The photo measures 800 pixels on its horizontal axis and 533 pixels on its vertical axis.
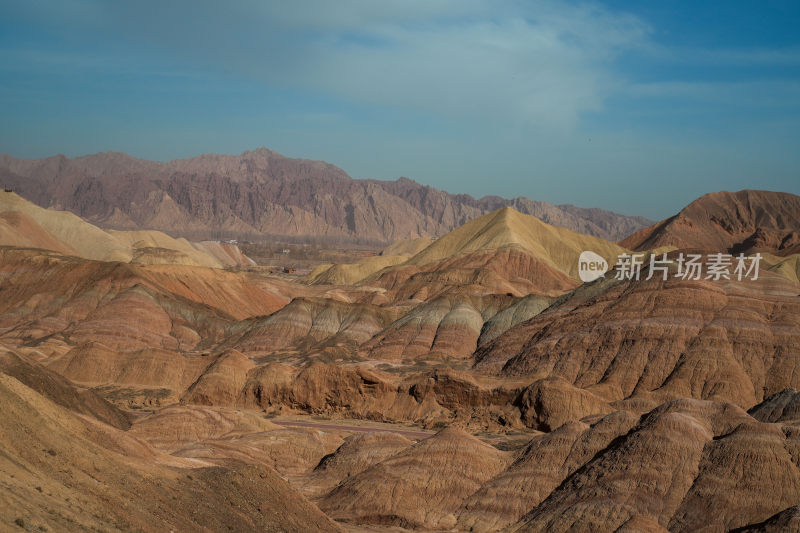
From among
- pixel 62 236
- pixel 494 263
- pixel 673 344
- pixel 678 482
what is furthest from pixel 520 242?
pixel 678 482

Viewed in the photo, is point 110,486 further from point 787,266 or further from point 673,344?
point 787,266

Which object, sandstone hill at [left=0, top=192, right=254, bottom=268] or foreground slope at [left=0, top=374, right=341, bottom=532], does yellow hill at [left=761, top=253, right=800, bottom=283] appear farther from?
foreground slope at [left=0, top=374, right=341, bottom=532]

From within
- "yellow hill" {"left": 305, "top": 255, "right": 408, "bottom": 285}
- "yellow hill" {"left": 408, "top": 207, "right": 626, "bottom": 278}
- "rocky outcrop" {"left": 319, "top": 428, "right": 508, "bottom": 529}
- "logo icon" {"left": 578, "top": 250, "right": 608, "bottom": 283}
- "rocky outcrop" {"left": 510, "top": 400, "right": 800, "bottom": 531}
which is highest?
"yellow hill" {"left": 408, "top": 207, "right": 626, "bottom": 278}

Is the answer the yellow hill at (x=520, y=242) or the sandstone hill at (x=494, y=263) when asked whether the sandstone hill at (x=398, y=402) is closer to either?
the sandstone hill at (x=494, y=263)

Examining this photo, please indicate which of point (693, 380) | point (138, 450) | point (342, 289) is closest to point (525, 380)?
point (693, 380)

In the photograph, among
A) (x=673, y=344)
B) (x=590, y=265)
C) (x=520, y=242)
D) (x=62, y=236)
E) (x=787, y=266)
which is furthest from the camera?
(x=62, y=236)

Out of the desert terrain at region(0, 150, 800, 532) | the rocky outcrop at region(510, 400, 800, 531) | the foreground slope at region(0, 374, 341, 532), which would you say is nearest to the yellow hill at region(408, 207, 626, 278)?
the desert terrain at region(0, 150, 800, 532)
